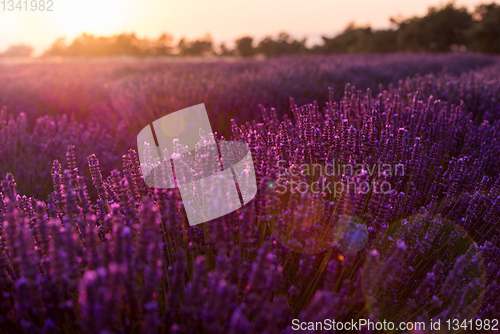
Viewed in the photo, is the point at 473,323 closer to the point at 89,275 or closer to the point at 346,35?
the point at 89,275

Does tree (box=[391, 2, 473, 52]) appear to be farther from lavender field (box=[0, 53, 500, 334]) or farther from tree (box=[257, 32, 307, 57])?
lavender field (box=[0, 53, 500, 334])

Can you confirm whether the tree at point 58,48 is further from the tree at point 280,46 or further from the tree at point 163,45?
the tree at point 280,46

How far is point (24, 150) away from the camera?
4.43 metres

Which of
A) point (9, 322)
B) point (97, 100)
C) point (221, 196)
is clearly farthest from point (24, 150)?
point (221, 196)

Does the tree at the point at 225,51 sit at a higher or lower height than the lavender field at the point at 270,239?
higher

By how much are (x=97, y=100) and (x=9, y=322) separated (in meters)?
6.52

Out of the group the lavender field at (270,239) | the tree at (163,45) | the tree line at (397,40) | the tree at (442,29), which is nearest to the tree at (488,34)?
the tree line at (397,40)

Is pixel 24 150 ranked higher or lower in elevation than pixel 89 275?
lower

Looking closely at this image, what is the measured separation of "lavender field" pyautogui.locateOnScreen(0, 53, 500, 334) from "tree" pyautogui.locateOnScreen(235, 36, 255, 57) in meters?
33.2

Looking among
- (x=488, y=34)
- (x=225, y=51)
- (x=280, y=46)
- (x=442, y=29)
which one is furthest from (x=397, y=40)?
(x=225, y=51)

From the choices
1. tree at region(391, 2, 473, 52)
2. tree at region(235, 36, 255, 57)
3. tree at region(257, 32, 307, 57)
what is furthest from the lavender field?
tree at region(235, 36, 255, 57)

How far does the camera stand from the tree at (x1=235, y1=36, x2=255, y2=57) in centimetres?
3556

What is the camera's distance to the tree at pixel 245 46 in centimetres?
3556

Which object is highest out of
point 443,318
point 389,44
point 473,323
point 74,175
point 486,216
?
point 389,44
